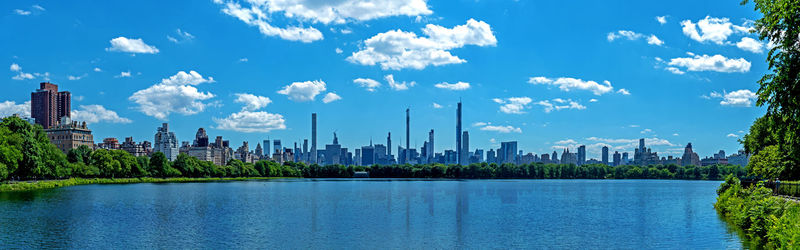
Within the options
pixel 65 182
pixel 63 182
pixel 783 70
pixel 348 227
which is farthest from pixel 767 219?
pixel 65 182

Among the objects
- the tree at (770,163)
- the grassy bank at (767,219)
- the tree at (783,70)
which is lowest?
the grassy bank at (767,219)

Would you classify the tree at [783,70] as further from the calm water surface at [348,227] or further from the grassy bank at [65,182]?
the grassy bank at [65,182]

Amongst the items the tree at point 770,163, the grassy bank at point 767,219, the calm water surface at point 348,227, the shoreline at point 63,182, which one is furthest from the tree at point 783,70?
the shoreline at point 63,182

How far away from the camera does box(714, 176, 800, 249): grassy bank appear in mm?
29750

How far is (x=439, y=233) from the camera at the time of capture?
46.3 m

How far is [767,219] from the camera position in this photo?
38000 millimetres

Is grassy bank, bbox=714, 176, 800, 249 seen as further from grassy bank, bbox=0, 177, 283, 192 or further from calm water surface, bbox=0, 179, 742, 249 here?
grassy bank, bbox=0, 177, 283, 192

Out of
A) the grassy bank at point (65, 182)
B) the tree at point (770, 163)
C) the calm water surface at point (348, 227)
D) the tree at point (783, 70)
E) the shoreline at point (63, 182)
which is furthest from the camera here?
the grassy bank at point (65, 182)

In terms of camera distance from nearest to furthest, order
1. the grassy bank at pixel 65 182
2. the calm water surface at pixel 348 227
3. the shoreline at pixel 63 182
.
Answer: the calm water surface at pixel 348 227 < the shoreline at pixel 63 182 < the grassy bank at pixel 65 182

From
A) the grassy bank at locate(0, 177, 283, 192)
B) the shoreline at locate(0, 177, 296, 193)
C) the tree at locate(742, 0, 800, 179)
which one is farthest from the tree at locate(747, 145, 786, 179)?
the grassy bank at locate(0, 177, 283, 192)

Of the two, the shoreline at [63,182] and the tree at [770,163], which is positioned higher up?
the tree at [770,163]

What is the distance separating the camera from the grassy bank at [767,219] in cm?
2975

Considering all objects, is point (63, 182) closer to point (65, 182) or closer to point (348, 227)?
point (65, 182)

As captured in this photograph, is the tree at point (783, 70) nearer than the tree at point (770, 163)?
Yes
